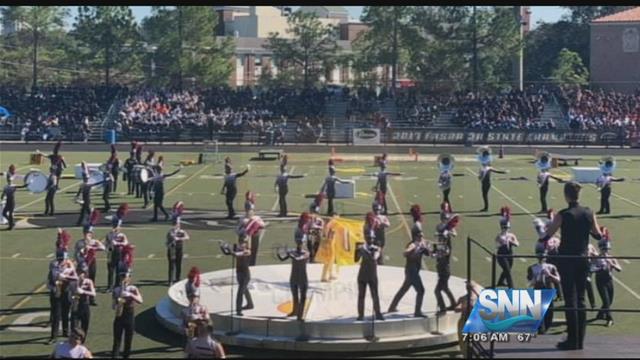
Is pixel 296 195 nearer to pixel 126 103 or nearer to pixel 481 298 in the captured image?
pixel 481 298

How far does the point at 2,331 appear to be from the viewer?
1254 centimetres

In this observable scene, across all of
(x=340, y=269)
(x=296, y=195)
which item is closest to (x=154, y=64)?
(x=296, y=195)

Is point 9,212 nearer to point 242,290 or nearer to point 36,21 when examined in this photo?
point 242,290

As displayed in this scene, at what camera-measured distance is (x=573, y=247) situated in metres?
8.91

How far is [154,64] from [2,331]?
4600 centimetres

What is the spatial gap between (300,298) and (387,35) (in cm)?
4841

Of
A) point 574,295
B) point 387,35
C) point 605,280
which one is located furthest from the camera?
point 387,35

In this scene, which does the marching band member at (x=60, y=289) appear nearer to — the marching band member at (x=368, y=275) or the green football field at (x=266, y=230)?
the green football field at (x=266, y=230)

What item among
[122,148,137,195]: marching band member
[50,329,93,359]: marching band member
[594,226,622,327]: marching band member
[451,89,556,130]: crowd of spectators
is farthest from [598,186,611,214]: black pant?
[451,89,556,130]: crowd of spectators

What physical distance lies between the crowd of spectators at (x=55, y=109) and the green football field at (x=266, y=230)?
7.73 meters

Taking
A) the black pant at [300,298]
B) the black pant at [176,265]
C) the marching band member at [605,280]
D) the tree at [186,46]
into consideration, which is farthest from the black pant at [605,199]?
the tree at [186,46]

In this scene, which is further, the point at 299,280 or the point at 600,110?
the point at 600,110

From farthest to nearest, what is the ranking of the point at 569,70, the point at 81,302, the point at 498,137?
1. the point at 569,70
2. the point at 498,137
3. the point at 81,302

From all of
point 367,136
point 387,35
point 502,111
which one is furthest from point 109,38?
point 502,111
